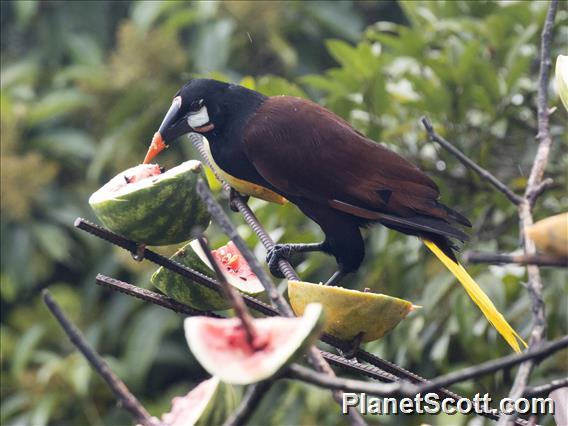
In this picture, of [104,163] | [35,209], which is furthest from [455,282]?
[35,209]

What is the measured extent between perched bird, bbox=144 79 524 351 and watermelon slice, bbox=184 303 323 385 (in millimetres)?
642

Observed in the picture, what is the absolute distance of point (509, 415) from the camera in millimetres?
533

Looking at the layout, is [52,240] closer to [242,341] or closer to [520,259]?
[242,341]

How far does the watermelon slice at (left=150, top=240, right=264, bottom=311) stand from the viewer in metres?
0.79

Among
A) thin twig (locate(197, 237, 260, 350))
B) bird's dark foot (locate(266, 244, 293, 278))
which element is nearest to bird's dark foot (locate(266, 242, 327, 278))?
bird's dark foot (locate(266, 244, 293, 278))

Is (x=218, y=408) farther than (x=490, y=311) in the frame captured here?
No

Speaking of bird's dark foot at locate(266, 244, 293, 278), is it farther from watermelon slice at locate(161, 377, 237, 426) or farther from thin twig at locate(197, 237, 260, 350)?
thin twig at locate(197, 237, 260, 350)

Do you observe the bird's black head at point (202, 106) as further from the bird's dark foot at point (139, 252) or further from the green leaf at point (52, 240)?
the green leaf at point (52, 240)

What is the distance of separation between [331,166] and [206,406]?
0.66m

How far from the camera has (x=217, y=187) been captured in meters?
1.33

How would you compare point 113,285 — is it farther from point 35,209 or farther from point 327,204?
point 35,209

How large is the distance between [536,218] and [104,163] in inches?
48.4

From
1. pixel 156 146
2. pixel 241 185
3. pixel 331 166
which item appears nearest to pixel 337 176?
pixel 331 166

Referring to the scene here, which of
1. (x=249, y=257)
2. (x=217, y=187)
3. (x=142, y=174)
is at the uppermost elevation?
(x=249, y=257)
